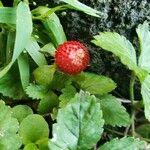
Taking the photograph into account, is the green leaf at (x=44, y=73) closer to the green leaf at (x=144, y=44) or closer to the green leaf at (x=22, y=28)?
the green leaf at (x=22, y=28)

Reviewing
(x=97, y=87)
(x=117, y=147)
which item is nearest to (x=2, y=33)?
(x=97, y=87)

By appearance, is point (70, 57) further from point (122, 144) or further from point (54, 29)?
point (122, 144)

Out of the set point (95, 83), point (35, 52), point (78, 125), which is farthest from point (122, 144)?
point (35, 52)

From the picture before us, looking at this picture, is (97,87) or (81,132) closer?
(81,132)

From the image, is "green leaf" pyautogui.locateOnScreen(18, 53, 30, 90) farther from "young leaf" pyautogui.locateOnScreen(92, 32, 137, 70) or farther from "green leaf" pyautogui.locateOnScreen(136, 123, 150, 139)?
"green leaf" pyautogui.locateOnScreen(136, 123, 150, 139)

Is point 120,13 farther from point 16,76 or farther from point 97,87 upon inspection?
point 16,76

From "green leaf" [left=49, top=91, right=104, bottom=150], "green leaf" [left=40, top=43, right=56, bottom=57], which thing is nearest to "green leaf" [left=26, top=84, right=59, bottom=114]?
"green leaf" [left=40, top=43, right=56, bottom=57]
